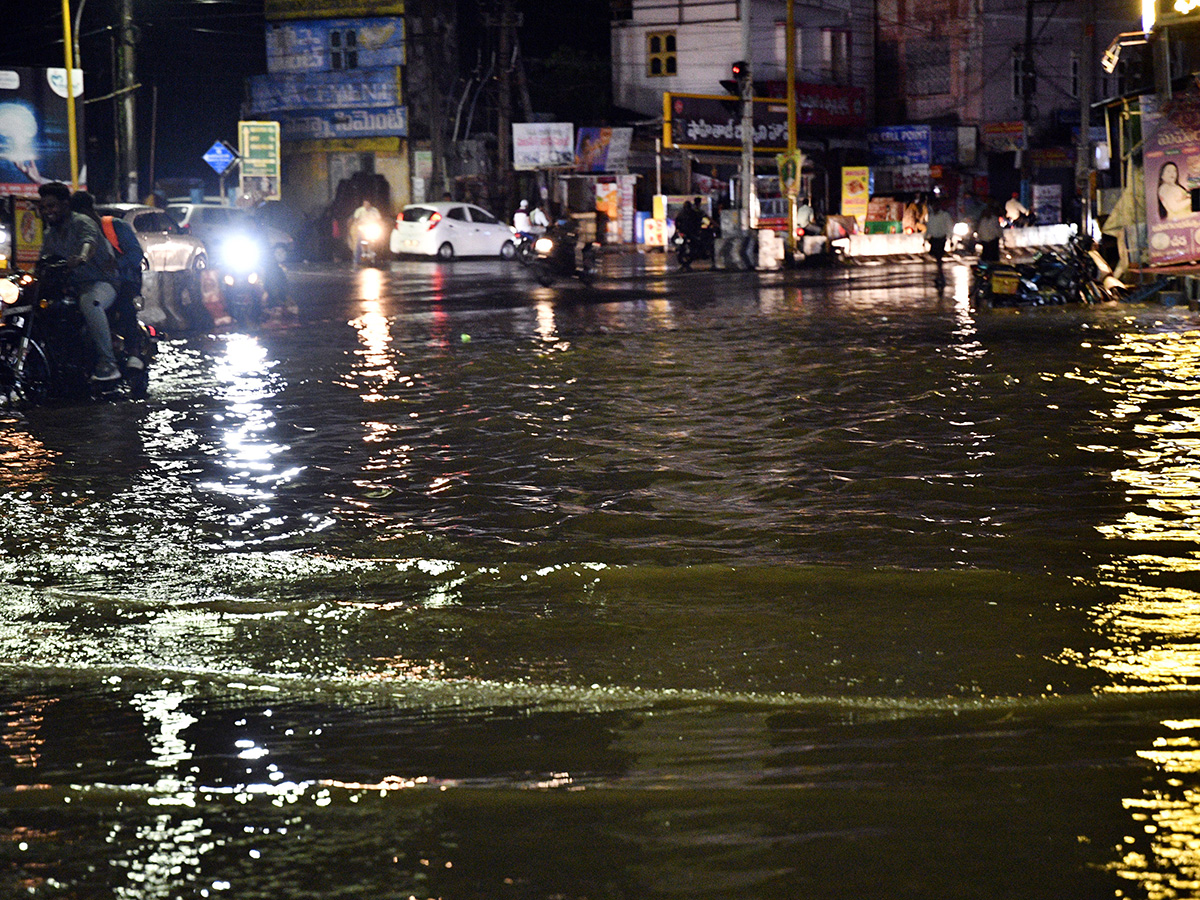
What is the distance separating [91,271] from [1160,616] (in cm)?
935

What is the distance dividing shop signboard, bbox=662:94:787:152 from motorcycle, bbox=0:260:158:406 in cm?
3185

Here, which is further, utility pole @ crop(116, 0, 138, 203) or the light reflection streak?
utility pole @ crop(116, 0, 138, 203)

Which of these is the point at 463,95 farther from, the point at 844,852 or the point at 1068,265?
the point at 844,852

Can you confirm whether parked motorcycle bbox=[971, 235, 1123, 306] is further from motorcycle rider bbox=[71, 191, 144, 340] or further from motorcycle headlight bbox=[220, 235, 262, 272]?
motorcycle rider bbox=[71, 191, 144, 340]

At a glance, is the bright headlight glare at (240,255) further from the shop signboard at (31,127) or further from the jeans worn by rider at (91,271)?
the shop signboard at (31,127)

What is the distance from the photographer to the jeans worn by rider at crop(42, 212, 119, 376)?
469 inches

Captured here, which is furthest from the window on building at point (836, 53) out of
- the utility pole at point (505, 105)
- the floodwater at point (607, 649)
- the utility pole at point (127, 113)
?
the floodwater at point (607, 649)

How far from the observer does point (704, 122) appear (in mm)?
44188

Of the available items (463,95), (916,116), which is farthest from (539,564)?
(916,116)

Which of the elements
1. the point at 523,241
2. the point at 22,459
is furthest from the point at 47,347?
the point at 523,241

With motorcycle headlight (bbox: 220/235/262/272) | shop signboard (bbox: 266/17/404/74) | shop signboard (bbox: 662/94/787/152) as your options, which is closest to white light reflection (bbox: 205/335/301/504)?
motorcycle headlight (bbox: 220/235/262/272)

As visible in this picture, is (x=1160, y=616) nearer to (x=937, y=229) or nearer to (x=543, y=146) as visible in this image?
Result: (x=937, y=229)

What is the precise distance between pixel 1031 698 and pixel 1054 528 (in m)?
2.64

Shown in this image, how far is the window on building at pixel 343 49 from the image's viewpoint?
50406 millimetres
